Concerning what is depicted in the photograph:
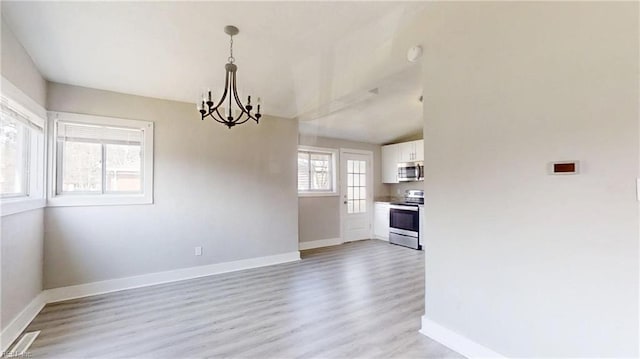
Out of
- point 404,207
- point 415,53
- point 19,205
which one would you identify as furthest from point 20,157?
point 404,207

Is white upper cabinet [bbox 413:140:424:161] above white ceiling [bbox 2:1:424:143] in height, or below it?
below

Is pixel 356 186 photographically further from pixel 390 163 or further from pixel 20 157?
pixel 20 157

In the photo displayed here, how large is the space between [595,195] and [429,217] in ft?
3.61

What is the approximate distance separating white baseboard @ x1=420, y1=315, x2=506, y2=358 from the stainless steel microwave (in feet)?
12.9

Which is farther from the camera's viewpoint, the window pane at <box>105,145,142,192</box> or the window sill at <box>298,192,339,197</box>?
the window sill at <box>298,192,339,197</box>

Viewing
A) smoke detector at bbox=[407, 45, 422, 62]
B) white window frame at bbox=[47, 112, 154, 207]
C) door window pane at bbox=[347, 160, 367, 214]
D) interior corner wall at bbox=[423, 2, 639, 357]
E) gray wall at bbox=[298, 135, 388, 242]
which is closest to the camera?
interior corner wall at bbox=[423, 2, 639, 357]

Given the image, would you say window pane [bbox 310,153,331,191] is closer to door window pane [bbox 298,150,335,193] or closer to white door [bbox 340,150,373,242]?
door window pane [bbox 298,150,335,193]

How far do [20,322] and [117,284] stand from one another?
3.34ft

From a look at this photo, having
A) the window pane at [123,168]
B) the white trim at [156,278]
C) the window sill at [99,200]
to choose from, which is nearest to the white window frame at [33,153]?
the window sill at [99,200]

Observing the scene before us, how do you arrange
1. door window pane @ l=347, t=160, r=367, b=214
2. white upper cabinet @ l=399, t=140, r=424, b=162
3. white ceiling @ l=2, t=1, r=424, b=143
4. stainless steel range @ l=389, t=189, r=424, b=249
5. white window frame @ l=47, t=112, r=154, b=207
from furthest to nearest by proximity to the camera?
door window pane @ l=347, t=160, r=367, b=214
white upper cabinet @ l=399, t=140, r=424, b=162
stainless steel range @ l=389, t=189, r=424, b=249
white window frame @ l=47, t=112, r=154, b=207
white ceiling @ l=2, t=1, r=424, b=143

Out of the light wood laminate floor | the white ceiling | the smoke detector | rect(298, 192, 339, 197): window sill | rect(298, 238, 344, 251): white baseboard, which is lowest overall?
the light wood laminate floor

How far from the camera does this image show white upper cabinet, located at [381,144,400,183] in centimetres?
666

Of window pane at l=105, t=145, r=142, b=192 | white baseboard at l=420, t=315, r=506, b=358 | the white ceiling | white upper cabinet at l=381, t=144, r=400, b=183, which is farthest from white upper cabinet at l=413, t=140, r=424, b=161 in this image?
window pane at l=105, t=145, r=142, b=192

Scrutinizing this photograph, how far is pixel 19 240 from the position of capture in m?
2.56
